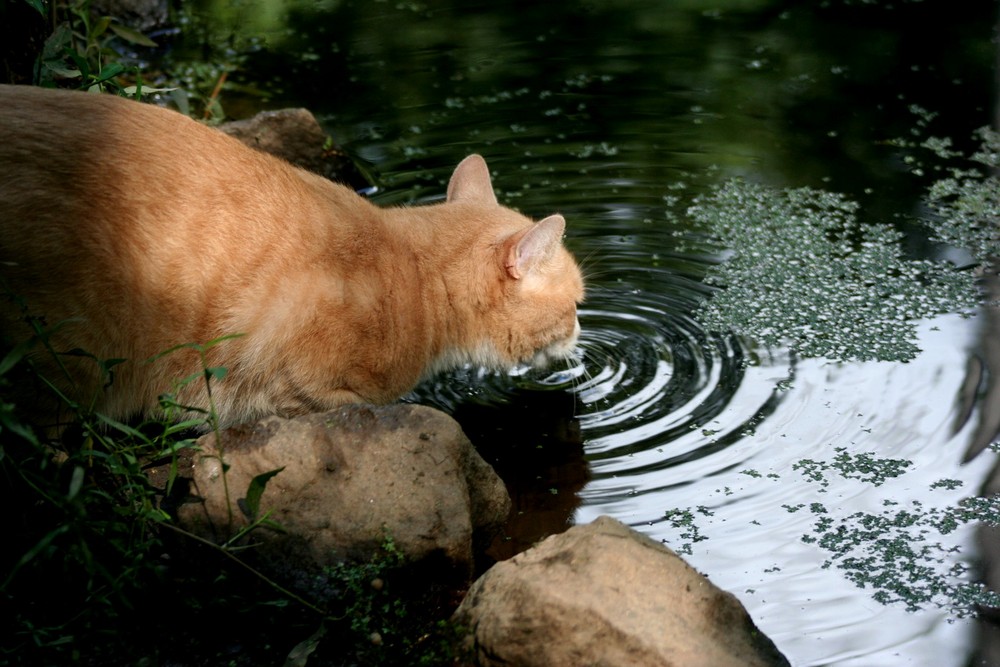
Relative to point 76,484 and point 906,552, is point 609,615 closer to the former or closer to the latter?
point 906,552

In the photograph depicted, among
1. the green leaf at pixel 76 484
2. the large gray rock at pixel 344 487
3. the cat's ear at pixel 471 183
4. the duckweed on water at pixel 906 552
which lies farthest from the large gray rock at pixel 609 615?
the cat's ear at pixel 471 183

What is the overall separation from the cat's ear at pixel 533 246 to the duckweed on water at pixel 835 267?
887 millimetres

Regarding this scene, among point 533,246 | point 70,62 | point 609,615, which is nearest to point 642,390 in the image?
point 533,246

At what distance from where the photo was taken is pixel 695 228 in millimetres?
5367

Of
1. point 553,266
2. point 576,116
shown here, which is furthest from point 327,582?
point 576,116

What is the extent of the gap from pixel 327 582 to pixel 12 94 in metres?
1.73

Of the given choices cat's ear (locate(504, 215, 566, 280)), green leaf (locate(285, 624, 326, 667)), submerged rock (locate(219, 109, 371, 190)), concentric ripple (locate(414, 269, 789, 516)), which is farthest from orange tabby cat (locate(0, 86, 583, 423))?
submerged rock (locate(219, 109, 371, 190))

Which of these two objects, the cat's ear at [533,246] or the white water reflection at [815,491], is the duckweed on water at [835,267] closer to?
the white water reflection at [815,491]

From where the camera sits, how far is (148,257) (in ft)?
11.0

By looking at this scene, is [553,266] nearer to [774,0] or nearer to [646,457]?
[646,457]

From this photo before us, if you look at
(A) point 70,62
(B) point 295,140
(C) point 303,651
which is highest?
(A) point 70,62

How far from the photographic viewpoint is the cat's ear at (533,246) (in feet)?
12.9

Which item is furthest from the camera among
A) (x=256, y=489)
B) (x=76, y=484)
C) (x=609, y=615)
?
(x=256, y=489)

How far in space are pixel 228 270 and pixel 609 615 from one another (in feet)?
5.33
